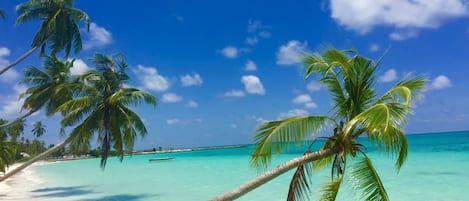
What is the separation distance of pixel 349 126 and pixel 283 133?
0.78 meters

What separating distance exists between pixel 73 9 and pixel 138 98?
5.12 m

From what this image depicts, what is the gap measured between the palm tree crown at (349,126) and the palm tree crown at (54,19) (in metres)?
12.9

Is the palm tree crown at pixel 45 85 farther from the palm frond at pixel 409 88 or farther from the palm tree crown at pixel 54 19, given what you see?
the palm frond at pixel 409 88

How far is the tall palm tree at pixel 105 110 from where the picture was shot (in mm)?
13625

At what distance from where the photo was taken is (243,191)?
16.9ft

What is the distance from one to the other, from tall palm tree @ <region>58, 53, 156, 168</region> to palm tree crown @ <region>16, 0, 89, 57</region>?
2567 mm

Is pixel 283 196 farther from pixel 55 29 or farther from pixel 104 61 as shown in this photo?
pixel 55 29

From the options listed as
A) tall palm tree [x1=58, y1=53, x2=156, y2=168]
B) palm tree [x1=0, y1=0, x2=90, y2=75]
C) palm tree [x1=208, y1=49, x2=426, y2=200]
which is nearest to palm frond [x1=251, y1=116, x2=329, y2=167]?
palm tree [x1=208, y1=49, x2=426, y2=200]

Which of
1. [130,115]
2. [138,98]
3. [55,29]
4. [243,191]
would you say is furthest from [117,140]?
[243,191]

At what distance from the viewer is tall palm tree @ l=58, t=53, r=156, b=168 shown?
1362cm

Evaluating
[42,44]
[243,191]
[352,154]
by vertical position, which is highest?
[42,44]

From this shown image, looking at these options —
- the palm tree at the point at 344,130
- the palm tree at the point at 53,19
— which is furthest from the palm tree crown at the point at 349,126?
the palm tree at the point at 53,19

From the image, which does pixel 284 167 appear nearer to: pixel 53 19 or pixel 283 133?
pixel 283 133

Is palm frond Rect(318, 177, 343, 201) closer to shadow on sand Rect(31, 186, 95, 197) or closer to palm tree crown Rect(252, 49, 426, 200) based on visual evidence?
palm tree crown Rect(252, 49, 426, 200)
